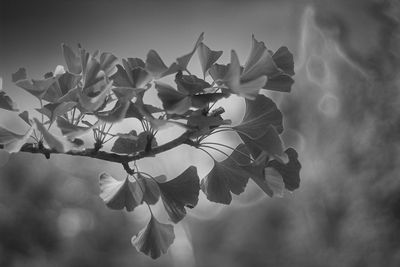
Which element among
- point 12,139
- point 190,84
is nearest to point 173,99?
point 190,84

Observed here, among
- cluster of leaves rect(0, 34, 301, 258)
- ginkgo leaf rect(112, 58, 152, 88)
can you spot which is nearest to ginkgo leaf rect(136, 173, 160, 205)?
cluster of leaves rect(0, 34, 301, 258)

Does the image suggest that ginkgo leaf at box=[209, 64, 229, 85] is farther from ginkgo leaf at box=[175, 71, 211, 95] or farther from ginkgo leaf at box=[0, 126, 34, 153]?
ginkgo leaf at box=[0, 126, 34, 153]

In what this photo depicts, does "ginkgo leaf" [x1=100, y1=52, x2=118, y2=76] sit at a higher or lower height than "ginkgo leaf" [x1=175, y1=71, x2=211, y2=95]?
lower

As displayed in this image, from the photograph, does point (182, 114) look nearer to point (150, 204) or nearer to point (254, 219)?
point (150, 204)

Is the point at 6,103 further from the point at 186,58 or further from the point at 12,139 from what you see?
the point at 186,58

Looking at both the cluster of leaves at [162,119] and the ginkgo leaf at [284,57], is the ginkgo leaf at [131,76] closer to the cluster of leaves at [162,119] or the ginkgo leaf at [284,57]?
the cluster of leaves at [162,119]

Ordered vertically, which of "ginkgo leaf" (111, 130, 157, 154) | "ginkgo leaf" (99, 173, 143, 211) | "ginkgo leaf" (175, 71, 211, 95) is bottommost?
"ginkgo leaf" (99, 173, 143, 211)
